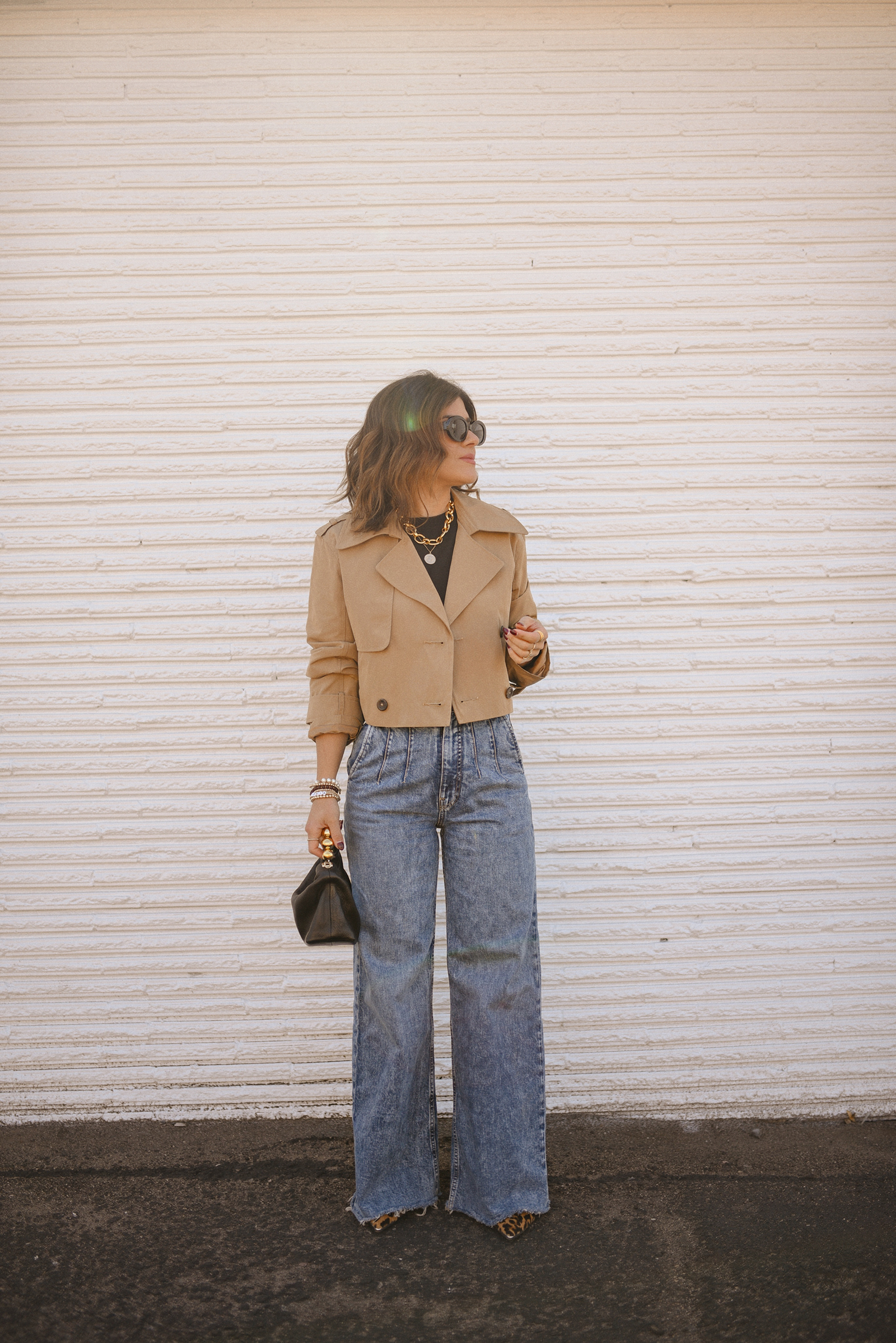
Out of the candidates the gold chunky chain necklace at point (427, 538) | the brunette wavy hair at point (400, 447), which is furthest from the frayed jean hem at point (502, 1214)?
the brunette wavy hair at point (400, 447)

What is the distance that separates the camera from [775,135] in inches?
124

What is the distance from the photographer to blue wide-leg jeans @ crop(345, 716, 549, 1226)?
2.46 metres

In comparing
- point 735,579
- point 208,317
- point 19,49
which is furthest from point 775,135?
point 19,49

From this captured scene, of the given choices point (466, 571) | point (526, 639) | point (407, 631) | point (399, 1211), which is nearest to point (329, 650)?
point (407, 631)

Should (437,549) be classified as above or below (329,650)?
above

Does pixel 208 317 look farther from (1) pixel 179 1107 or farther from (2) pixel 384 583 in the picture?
(1) pixel 179 1107

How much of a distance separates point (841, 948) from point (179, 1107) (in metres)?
2.48

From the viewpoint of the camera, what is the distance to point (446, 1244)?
246 centimetres

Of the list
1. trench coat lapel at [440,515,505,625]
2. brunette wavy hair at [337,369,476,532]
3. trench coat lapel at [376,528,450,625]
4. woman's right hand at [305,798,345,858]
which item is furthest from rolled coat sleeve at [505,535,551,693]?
woman's right hand at [305,798,345,858]

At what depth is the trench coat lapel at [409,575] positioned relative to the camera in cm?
241

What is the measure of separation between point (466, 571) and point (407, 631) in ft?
0.79

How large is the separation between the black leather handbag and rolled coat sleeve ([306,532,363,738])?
401 millimetres

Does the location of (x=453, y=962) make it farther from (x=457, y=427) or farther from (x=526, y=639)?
(x=457, y=427)

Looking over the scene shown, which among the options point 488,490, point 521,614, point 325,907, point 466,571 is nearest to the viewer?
point 325,907
